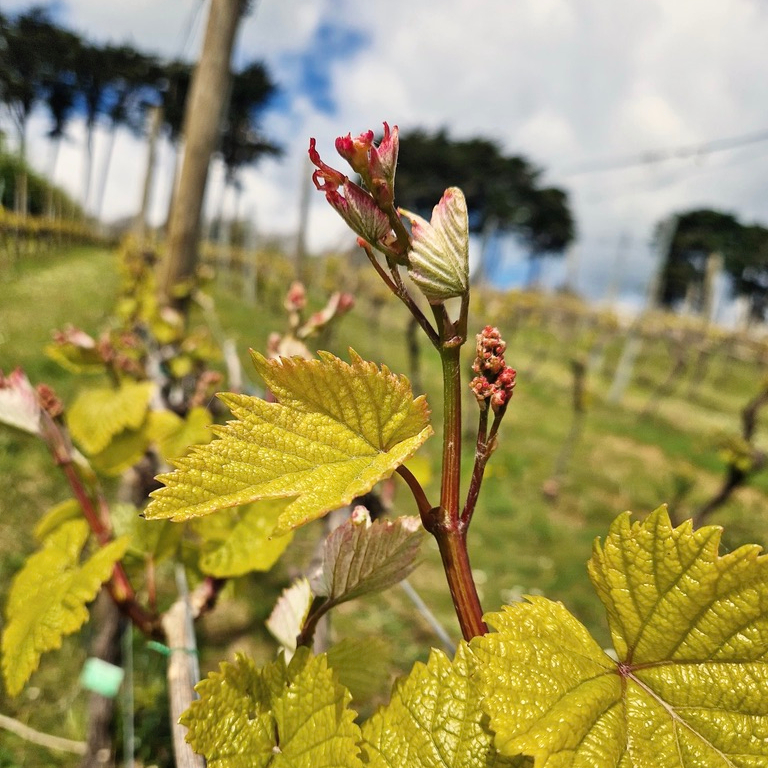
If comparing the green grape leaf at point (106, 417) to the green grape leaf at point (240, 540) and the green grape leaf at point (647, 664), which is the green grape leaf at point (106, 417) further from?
the green grape leaf at point (647, 664)

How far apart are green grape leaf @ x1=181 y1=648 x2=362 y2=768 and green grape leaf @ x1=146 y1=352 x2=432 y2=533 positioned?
17 centimetres

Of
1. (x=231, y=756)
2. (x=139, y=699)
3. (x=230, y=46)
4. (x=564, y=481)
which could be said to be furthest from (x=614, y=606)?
(x=564, y=481)

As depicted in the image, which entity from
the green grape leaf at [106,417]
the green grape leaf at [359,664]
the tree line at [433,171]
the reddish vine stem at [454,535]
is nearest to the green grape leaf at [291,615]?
the green grape leaf at [359,664]

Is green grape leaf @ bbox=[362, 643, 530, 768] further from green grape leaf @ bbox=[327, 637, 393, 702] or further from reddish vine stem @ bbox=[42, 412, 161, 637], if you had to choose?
reddish vine stem @ bbox=[42, 412, 161, 637]

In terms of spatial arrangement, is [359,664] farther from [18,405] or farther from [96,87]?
[96,87]

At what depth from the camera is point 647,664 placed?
1.20 feet

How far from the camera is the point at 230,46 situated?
8.83ft

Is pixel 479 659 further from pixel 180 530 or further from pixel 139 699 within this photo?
pixel 139 699

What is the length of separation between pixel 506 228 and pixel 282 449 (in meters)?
50.0

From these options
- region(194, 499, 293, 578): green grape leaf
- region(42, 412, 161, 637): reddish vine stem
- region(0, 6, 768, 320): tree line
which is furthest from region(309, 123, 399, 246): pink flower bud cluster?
region(0, 6, 768, 320): tree line

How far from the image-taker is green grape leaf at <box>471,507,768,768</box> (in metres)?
0.32

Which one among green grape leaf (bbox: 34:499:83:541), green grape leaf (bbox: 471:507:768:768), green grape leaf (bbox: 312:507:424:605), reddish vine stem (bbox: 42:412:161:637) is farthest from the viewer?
green grape leaf (bbox: 34:499:83:541)

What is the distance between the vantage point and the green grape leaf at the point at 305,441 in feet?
1.09

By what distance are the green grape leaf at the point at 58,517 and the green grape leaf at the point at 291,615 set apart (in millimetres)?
558
